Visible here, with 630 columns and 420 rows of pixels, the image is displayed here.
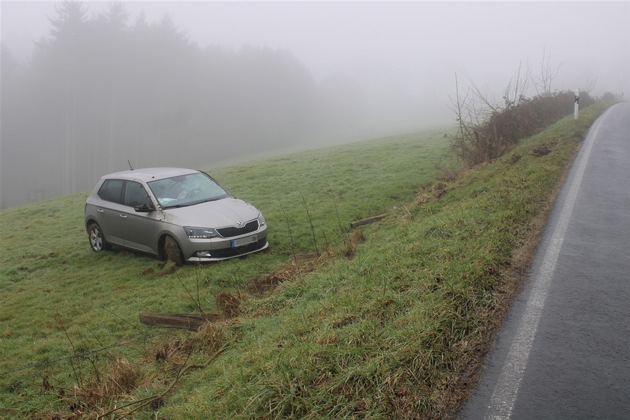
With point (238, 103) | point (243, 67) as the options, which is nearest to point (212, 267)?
point (238, 103)

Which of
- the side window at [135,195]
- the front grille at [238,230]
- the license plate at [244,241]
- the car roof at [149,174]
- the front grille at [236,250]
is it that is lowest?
the front grille at [236,250]

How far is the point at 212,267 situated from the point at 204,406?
5853 mm

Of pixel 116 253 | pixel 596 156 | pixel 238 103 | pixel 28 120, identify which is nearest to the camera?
pixel 116 253

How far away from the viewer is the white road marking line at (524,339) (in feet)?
13.1

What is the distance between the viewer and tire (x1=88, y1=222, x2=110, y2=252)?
12.3 metres

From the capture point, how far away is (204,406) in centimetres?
428

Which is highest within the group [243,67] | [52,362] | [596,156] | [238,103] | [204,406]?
[243,67]

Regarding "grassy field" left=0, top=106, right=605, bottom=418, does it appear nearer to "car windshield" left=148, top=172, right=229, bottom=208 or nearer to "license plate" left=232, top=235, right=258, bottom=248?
"license plate" left=232, top=235, right=258, bottom=248

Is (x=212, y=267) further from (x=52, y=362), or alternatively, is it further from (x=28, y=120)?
(x=28, y=120)

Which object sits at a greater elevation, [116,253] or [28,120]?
[28,120]

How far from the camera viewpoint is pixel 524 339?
492 cm

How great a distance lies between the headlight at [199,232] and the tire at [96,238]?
2936 millimetres

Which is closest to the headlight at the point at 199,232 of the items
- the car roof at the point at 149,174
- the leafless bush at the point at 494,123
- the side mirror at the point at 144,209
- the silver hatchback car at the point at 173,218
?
the silver hatchback car at the point at 173,218

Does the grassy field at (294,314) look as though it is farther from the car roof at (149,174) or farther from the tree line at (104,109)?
the tree line at (104,109)
